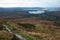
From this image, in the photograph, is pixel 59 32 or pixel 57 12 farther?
pixel 57 12

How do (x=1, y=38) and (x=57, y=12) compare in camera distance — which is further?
(x=57, y=12)

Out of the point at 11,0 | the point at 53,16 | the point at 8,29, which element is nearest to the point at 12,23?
the point at 8,29

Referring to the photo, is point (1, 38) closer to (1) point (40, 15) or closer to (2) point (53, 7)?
(1) point (40, 15)

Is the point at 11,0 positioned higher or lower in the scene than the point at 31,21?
higher

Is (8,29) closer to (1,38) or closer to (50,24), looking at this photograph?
(1,38)

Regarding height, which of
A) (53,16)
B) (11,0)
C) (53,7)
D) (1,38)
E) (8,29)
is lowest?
(1,38)

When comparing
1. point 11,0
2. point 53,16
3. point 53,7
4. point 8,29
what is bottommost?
point 8,29

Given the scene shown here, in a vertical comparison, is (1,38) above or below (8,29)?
below

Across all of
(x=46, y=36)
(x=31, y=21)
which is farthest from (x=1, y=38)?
(x=46, y=36)
